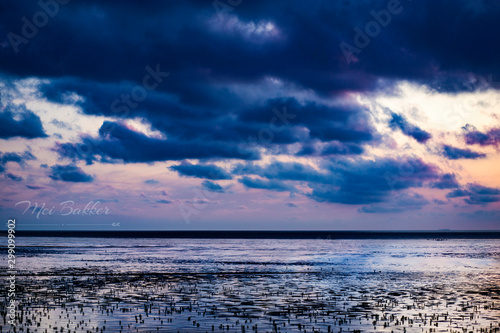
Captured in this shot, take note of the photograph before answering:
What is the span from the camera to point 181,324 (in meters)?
28.3

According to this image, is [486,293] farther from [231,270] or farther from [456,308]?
[231,270]

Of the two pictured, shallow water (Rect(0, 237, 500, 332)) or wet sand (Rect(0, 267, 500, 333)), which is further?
shallow water (Rect(0, 237, 500, 332))

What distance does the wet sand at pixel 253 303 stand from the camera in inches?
1102

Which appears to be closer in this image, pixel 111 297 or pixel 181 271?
pixel 111 297

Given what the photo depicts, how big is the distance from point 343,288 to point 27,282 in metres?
31.6

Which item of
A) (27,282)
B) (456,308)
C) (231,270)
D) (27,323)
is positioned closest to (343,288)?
(456,308)

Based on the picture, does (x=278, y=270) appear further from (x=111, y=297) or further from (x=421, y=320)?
(x=421, y=320)

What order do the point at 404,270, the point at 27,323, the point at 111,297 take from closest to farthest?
the point at 27,323 < the point at 111,297 < the point at 404,270

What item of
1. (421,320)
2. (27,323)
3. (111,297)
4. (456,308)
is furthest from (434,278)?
(27,323)

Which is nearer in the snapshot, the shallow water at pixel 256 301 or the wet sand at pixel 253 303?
the wet sand at pixel 253 303

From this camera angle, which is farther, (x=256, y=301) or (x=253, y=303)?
(x=256, y=301)

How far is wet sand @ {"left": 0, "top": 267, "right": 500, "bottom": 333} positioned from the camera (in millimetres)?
28000

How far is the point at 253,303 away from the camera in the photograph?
3584cm

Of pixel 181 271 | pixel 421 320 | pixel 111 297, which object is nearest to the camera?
pixel 421 320
